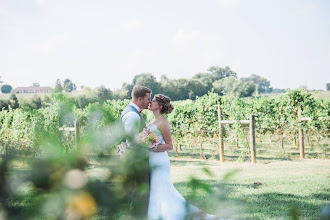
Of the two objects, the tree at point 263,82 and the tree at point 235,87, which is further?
the tree at point 263,82

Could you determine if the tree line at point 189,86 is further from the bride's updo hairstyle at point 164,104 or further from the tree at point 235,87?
the bride's updo hairstyle at point 164,104

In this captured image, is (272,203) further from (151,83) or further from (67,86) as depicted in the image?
(151,83)

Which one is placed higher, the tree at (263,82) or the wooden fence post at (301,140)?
the tree at (263,82)

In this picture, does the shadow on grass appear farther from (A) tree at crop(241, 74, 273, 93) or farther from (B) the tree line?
(A) tree at crop(241, 74, 273, 93)

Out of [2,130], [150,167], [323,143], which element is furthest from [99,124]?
[323,143]

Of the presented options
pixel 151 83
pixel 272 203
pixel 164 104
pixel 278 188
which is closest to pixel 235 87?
pixel 151 83

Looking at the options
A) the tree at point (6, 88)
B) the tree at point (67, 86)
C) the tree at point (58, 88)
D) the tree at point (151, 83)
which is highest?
the tree at point (151, 83)

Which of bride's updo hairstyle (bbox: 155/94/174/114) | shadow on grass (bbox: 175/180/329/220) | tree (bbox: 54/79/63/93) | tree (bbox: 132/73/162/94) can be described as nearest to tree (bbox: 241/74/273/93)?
tree (bbox: 132/73/162/94)

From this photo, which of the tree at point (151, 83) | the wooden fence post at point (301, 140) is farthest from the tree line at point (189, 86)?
the wooden fence post at point (301, 140)

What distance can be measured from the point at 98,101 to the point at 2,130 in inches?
698

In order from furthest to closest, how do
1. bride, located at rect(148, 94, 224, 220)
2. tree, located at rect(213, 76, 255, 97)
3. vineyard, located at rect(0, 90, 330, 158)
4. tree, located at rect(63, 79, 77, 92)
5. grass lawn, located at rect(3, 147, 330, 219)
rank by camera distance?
1. tree, located at rect(213, 76, 255, 97)
2. vineyard, located at rect(0, 90, 330, 158)
3. bride, located at rect(148, 94, 224, 220)
4. tree, located at rect(63, 79, 77, 92)
5. grass lawn, located at rect(3, 147, 330, 219)

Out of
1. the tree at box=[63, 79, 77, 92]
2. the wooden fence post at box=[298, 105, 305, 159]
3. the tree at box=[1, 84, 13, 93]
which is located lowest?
the wooden fence post at box=[298, 105, 305, 159]

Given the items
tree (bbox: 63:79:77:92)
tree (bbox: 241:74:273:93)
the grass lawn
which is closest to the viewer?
the grass lawn

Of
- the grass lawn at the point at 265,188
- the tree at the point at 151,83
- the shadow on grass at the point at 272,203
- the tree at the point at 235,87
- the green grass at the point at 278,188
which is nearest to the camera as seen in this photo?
the grass lawn at the point at 265,188
